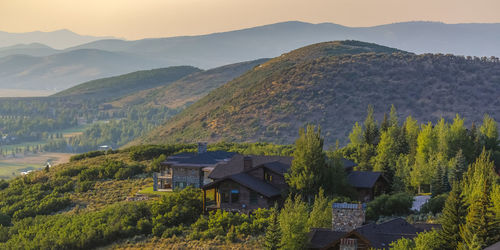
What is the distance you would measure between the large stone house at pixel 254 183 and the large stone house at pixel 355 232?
12452 millimetres

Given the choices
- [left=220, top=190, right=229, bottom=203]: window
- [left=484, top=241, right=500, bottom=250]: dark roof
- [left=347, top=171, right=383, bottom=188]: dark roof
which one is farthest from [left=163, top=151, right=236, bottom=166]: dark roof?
[left=484, top=241, right=500, bottom=250]: dark roof

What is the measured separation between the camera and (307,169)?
49062 millimetres

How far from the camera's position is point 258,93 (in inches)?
5960

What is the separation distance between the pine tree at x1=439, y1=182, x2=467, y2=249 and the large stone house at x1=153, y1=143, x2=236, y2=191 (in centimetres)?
2658

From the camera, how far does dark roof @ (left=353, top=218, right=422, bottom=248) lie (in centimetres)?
3134

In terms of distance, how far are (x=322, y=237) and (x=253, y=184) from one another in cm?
1498

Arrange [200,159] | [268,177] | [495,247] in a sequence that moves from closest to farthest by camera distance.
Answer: [495,247], [268,177], [200,159]

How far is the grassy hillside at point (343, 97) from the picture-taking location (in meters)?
132

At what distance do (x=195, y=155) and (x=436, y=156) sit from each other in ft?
66.2

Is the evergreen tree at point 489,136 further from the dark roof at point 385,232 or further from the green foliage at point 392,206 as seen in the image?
the dark roof at point 385,232

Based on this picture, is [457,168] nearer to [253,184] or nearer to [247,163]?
[247,163]

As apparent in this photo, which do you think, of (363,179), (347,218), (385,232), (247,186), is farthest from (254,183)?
(385,232)

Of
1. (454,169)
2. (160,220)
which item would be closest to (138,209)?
A: (160,220)

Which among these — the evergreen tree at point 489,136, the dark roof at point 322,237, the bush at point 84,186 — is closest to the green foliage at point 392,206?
the dark roof at point 322,237
